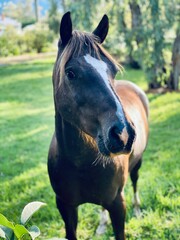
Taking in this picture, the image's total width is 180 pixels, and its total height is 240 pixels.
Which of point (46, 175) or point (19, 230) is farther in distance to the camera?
point (46, 175)

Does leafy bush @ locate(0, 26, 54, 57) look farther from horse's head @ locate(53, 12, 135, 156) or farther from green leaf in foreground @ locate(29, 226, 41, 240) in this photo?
green leaf in foreground @ locate(29, 226, 41, 240)

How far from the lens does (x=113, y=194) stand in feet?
7.48

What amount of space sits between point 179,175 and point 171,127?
93.2 inches

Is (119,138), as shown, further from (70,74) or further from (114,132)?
(70,74)

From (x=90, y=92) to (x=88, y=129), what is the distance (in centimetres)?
21

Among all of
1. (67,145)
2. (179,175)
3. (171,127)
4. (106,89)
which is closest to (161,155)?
(179,175)

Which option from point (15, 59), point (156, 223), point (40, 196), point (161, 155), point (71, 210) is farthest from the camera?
point (15, 59)

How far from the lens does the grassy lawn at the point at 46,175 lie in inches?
124

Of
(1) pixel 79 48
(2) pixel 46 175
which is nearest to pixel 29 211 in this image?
(1) pixel 79 48

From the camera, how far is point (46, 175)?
173 inches

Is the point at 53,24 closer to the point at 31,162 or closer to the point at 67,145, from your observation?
the point at 31,162

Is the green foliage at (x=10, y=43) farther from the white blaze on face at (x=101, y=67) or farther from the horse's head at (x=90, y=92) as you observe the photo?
the white blaze on face at (x=101, y=67)

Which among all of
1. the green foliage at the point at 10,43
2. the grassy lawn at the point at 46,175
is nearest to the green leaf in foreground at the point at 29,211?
the grassy lawn at the point at 46,175

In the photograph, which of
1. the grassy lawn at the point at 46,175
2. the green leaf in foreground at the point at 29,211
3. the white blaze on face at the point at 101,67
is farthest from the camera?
the grassy lawn at the point at 46,175
